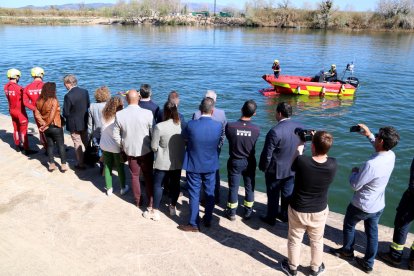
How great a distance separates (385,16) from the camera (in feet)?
215

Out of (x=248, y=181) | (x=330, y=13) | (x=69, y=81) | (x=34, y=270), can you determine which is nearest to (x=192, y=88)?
(x=69, y=81)

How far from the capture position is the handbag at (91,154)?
276 inches

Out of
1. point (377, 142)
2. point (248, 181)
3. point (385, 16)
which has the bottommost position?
point (248, 181)

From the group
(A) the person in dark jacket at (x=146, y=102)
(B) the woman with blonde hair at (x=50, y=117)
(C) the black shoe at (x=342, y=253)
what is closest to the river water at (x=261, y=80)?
(C) the black shoe at (x=342, y=253)

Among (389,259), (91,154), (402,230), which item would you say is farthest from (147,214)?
(402,230)

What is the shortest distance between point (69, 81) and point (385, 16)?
→ 73.5m

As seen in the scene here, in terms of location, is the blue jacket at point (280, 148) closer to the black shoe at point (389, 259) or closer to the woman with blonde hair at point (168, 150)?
the woman with blonde hair at point (168, 150)

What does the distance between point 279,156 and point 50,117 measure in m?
4.32

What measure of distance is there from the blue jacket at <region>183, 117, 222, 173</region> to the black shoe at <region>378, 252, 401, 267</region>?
98.5 inches

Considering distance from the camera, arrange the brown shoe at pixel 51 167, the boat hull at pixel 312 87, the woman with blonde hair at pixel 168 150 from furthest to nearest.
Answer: the boat hull at pixel 312 87 → the brown shoe at pixel 51 167 → the woman with blonde hair at pixel 168 150

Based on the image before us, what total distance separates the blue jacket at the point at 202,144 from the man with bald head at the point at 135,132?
2.46ft

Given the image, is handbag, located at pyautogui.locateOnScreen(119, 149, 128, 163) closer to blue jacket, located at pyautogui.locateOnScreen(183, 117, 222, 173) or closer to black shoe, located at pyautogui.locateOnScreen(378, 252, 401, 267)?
blue jacket, located at pyautogui.locateOnScreen(183, 117, 222, 173)

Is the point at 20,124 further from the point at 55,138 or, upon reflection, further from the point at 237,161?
the point at 237,161

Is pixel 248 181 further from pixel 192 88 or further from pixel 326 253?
pixel 192 88
